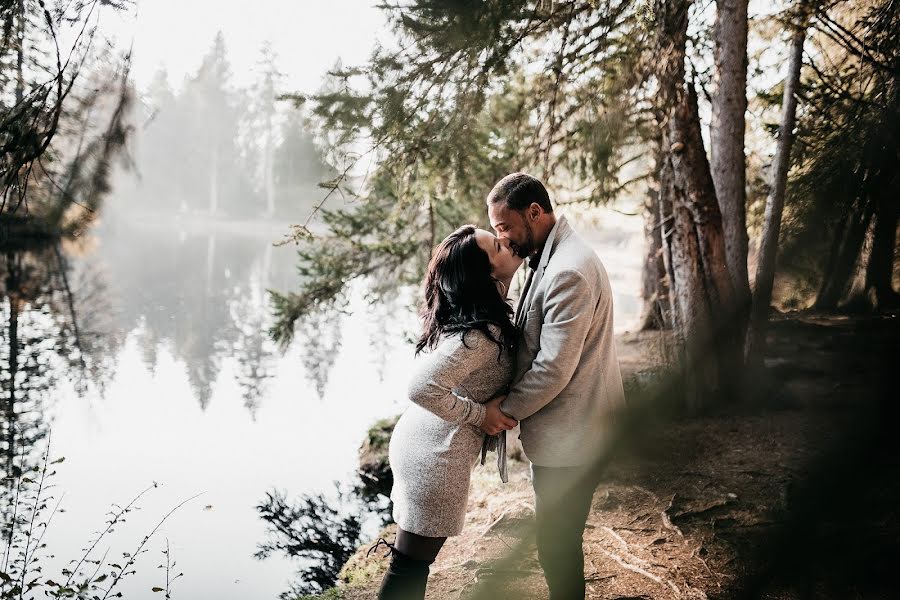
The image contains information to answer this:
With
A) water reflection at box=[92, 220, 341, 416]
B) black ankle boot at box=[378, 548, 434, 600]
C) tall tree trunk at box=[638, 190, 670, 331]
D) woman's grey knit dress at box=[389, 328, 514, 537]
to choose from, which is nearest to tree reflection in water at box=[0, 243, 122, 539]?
water reflection at box=[92, 220, 341, 416]

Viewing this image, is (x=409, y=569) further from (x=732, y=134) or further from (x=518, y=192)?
(x=732, y=134)

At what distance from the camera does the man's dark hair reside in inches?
82.6

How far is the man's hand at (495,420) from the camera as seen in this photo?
79.2 inches

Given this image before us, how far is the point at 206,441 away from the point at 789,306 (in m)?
8.30

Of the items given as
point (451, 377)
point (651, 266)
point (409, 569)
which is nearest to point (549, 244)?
point (451, 377)

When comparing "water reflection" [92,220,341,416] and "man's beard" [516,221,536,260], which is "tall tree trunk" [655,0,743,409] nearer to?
"man's beard" [516,221,536,260]

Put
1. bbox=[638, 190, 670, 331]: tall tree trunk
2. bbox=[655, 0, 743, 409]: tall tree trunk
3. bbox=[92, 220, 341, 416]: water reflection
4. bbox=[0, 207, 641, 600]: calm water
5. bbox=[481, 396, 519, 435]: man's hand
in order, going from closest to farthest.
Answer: bbox=[481, 396, 519, 435]: man's hand, bbox=[655, 0, 743, 409]: tall tree trunk, bbox=[0, 207, 641, 600]: calm water, bbox=[638, 190, 670, 331]: tall tree trunk, bbox=[92, 220, 341, 416]: water reflection

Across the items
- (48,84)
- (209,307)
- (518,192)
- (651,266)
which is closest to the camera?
(518,192)

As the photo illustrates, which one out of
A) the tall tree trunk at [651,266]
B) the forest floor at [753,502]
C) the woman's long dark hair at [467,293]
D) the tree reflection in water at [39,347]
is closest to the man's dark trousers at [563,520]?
the forest floor at [753,502]

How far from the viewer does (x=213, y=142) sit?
43.2m

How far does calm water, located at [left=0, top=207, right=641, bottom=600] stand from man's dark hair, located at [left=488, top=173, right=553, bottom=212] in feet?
15.7

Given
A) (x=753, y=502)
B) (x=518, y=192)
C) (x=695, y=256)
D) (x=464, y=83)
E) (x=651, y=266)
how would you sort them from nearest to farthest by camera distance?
(x=518, y=192), (x=753, y=502), (x=464, y=83), (x=695, y=256), (x=651, y=266)

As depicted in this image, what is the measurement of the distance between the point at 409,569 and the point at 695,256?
3960mm

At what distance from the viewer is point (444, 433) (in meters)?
2.00
